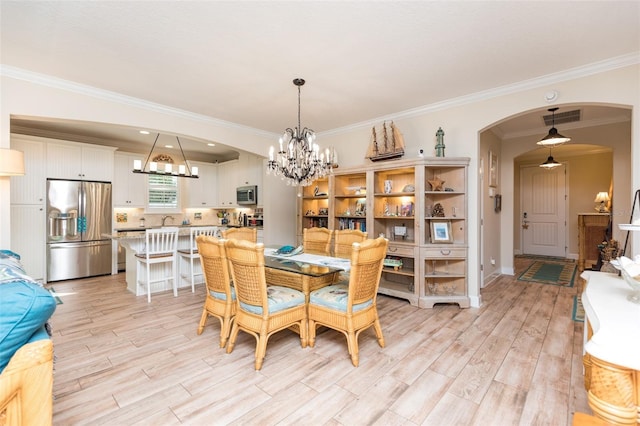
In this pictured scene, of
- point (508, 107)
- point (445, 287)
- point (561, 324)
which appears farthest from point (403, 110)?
point (561, 324)

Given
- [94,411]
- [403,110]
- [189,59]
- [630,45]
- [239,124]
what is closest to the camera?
[94,411]

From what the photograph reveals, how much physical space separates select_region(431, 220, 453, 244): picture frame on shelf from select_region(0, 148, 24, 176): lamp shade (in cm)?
469

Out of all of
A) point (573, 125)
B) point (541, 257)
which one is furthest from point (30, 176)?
point (541, 257)

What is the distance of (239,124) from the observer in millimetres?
4832

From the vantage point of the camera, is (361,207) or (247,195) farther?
(247,195)

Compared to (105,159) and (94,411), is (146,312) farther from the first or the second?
(105,159)

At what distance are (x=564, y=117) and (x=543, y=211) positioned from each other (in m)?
3.91

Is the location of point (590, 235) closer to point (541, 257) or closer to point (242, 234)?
point (541, 257)

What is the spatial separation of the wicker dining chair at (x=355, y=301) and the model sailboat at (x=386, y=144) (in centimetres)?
208

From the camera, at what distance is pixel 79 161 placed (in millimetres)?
5148

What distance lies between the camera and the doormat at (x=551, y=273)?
508 centimetres

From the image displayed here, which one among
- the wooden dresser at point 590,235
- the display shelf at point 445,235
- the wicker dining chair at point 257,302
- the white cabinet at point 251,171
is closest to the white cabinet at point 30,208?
the white cabinet at point 251,171

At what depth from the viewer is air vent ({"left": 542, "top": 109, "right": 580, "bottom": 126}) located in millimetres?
4461

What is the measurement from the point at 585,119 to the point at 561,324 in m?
3.73
